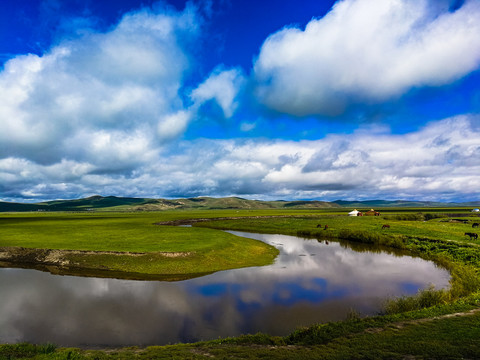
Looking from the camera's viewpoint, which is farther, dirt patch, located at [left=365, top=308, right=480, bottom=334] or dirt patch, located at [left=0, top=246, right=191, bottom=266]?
dirt patch, located at [left=0, top=246, right=191, bottom=266]

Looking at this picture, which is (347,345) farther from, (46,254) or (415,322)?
(46,254)

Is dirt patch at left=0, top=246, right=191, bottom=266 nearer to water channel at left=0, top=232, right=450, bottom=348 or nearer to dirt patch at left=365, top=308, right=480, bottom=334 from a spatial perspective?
water channel at left=0, top=232, right=450, bottom=348

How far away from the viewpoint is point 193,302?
974 inches

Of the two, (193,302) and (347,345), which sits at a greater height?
(347,345)

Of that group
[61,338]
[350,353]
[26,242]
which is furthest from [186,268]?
[26,242]

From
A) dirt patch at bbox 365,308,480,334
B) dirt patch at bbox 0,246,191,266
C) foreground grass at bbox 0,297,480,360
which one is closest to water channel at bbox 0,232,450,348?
dirt patch at bbox 0,246,191,266

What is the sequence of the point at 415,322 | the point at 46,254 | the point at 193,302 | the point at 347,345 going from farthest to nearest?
the point at 46,254
the point at 193,302
the point at 415,322
the point at 347,345

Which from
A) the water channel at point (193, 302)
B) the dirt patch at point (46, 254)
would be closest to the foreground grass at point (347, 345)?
the water channel at point (193, 302)

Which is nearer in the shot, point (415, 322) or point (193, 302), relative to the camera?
point (415, 322)

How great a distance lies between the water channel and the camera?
19078 millimetres

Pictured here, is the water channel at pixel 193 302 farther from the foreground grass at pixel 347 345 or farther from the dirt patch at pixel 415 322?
the dirt patch at pixel 415 322

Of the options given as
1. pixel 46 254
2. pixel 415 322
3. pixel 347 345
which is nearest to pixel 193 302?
pixel 347 345

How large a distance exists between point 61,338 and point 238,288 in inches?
644

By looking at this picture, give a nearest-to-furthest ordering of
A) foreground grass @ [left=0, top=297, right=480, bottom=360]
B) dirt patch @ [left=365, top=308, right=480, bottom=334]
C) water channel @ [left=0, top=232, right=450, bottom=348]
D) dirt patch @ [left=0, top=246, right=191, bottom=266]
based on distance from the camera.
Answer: foreground grass @ [left=0, top=297, right=480, bottom=360], dirt patch @ [left=365, top=308, right=480, bottom=334], water channel @ [left=0, top=232, right=450, bottom=348], dirt patch @ [left=0, top=246, right=191, bottom=266]
